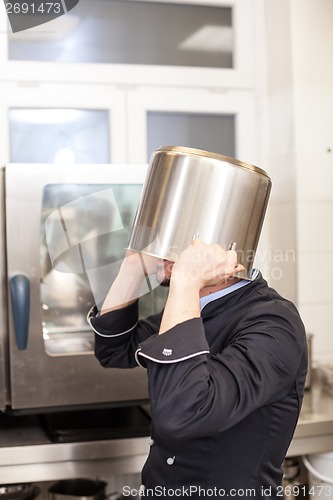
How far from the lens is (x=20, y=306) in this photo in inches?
55.0

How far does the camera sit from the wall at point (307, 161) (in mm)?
1956

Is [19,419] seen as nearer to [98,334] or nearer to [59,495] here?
[59,495]

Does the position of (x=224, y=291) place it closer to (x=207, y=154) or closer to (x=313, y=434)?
(x=207, y=154)

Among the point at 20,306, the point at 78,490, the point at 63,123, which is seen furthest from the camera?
the point at 63,123

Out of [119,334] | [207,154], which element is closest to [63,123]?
[119,334]

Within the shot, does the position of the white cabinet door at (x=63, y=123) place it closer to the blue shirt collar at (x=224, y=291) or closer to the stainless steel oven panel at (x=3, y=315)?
the stainless steel oven panel at (x=3, y=315)

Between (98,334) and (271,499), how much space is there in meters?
0.44

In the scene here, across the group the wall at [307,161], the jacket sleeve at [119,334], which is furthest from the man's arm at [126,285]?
the wall at [307,161]

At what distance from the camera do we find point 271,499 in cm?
105

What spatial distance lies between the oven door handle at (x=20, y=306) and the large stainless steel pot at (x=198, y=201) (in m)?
0.48

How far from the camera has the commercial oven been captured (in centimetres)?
140

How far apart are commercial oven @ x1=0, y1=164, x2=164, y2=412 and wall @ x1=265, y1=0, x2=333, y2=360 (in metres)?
0.68

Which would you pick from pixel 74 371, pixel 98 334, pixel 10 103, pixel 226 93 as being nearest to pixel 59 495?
pixel 74 371

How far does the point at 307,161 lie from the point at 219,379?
3.96ft
